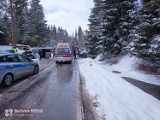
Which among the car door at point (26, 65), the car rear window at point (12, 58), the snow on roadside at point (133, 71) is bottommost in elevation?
the snow on roadside at point (133, 71)

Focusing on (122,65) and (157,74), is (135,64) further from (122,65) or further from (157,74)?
(157,74)

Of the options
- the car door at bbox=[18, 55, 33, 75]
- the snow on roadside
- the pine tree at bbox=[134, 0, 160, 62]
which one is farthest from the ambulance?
the pine tree at bbox=[134, 0, 160, 62]

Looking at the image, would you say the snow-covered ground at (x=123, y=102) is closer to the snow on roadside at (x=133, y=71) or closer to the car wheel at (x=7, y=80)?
the snow on roadside at (x=133, y=71)

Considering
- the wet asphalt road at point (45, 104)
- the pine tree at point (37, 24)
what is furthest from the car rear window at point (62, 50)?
the pine tree at point (37, 24)

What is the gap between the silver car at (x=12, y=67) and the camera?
10.7 metres

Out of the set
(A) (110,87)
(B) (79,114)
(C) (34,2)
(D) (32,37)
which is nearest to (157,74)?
(A) (110,87)

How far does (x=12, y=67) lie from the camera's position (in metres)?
11.5

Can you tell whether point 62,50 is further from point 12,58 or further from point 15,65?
point 15,65

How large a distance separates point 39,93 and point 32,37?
153 ft

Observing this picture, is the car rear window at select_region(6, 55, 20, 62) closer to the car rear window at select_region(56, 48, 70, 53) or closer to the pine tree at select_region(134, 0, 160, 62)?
the pine tree at select_region(134, 0, 160, 62)

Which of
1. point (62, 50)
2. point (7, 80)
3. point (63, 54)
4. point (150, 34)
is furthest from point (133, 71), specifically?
point (62, 50)

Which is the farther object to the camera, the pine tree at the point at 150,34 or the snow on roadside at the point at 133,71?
the snow on roadside at the point at 133,71

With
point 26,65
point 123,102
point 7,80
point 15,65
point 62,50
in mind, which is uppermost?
point 62,50

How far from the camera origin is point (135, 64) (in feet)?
57.0
